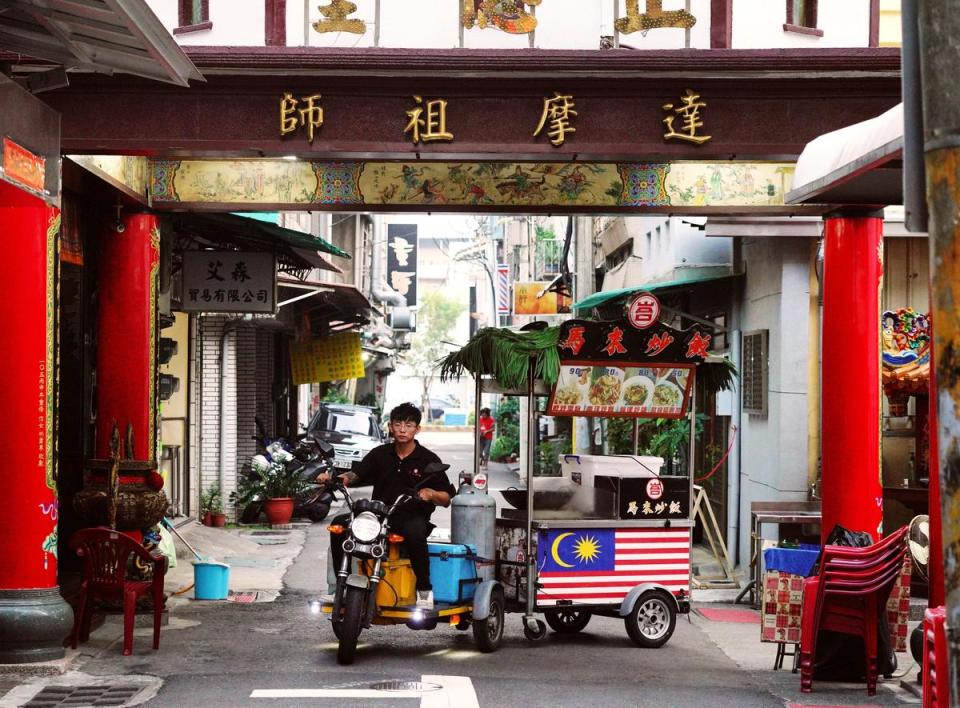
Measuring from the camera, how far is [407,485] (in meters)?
10.5

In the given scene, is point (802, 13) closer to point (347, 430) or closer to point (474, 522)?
point (474, 522)

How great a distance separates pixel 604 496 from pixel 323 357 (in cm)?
1709

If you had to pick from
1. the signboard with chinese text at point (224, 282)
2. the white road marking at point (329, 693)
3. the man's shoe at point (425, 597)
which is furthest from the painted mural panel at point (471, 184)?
the white road marking at point (329, 693)

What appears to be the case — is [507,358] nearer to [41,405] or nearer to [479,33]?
[479,33]

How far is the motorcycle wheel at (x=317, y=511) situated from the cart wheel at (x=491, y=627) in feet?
39.9

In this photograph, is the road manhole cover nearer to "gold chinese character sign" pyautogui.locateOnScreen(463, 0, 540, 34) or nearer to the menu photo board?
the menu photo board

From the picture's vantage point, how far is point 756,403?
53.5 feet

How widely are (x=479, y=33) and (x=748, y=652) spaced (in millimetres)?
5493

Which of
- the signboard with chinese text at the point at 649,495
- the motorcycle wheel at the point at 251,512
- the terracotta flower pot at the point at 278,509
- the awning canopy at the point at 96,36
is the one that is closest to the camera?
the awning canopy at the point at 96,36

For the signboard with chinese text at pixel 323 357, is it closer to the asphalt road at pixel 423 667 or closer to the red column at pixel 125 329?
the red column at pixel 125 329

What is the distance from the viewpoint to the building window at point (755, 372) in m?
16.0

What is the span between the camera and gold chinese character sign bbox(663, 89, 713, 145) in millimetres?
9836

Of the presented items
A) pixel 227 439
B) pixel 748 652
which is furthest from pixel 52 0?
pixel 227 439

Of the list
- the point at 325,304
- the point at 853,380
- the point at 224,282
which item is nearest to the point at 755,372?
the point at 853,380
